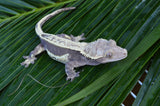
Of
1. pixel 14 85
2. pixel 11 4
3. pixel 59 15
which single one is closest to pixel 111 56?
pixel 59 15

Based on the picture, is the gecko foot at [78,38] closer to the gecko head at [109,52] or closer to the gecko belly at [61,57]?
the gecko belly at [61,57]

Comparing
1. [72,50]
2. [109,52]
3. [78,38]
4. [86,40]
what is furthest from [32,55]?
[109,52]

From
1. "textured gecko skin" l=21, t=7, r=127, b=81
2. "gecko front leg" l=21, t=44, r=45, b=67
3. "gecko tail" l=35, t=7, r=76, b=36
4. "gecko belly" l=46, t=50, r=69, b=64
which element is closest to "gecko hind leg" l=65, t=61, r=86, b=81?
"textured gecko skin" l=21, t=7, r=127, b=81

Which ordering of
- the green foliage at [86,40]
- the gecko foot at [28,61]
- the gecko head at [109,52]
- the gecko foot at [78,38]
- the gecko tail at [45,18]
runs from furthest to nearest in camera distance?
the gecko tail at [45,18] < the gecko foot at [78,38] < the gecko foot at [28,61] < the gecko head at [109,52] < the green foliage at [86,40]

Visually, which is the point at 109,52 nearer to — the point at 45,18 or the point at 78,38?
the point at 78,38

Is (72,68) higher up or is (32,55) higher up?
(72,68)

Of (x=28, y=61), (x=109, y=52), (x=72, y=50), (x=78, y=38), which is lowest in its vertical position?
(x=28, y=61)

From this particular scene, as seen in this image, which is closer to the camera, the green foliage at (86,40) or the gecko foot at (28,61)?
the green foliage at (86,40)

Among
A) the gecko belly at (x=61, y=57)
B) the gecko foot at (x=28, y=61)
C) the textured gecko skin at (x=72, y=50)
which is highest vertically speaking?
the textured gecko skin at (x=72, y=50)

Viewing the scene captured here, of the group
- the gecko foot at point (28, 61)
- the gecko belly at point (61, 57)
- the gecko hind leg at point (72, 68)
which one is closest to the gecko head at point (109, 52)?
the gecko hind leg at point (72, 68)
